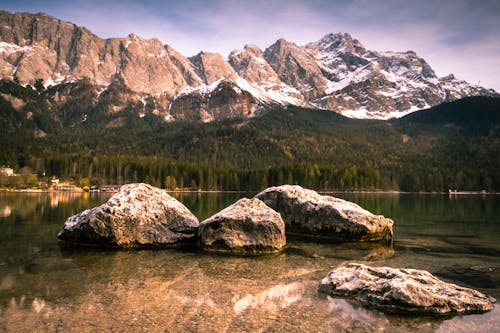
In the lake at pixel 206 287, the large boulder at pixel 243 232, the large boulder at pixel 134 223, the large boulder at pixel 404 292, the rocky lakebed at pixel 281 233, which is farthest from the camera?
the large boulder at pixel 134 223

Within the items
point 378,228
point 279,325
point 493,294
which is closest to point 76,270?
point 279,325

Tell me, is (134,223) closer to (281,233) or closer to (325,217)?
(281,233)

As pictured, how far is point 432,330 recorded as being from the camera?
12.0 m

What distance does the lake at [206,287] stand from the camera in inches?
483

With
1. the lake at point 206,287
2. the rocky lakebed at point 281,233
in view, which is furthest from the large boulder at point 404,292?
the lake at point 206,287

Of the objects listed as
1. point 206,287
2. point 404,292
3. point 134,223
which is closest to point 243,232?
point 134,223

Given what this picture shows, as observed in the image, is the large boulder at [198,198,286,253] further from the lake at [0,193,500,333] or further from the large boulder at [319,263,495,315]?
the large boulder at [319,263,495,315]

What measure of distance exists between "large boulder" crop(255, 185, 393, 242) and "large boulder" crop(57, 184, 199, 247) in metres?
9.86

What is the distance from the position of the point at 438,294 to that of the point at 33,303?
14554mm

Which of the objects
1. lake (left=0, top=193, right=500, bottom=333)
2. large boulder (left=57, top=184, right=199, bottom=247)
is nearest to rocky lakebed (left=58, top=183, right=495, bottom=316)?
large boulder (left=57, top=184, right=199, bottom=247)

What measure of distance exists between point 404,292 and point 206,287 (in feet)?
25.5

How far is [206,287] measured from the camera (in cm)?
1644

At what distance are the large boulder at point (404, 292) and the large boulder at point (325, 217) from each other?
14.1 m

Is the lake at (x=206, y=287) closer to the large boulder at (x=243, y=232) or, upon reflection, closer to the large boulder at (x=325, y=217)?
the large boulder at (x=243, y=232)
